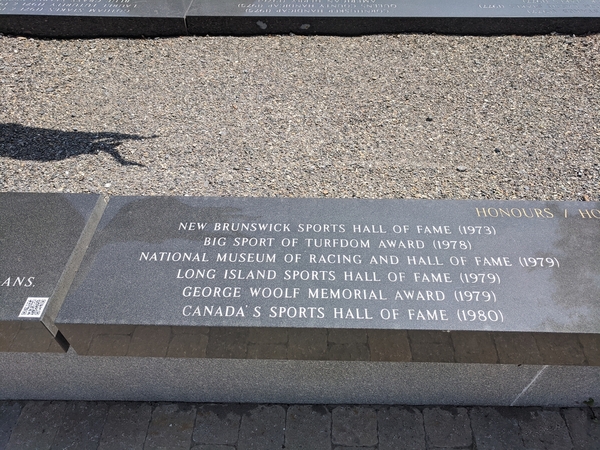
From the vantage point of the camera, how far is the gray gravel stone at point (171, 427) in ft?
9.57

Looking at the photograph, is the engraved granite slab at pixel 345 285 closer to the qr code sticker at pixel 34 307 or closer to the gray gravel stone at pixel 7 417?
the qr code sticker at pixel 34 307

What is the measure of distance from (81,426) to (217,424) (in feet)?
2.87

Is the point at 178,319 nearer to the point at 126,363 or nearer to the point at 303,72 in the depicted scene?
the point at 126,363

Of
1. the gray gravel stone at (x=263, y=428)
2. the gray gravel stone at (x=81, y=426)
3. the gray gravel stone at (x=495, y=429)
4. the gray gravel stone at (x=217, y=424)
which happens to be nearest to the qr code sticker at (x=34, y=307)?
the gray gravel stone at (x=81, y=426)

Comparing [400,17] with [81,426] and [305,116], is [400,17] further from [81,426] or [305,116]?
[81,426]

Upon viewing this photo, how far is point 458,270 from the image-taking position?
2.71 metres

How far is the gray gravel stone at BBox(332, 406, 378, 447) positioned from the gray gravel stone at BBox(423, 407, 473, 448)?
35cm

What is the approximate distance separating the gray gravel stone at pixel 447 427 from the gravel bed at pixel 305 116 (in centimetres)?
180

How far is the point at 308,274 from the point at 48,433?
1.96m

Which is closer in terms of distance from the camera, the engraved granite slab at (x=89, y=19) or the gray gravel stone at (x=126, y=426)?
the gray gravel stone at (x=126, y=426)

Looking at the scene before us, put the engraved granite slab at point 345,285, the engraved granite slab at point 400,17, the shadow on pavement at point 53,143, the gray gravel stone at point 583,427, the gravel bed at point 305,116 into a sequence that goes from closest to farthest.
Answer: the engraved granite slab at point 345,285, the gray gravel stone at point 583,427, the gravel bed at point 305,116, the shadow on pavement at point 53,143, the engraved granite slab at point 400,17

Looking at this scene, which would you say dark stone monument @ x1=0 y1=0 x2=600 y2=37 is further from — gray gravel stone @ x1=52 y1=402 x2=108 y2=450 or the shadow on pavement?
gray gravel stone @ x1=52 y1=402 x2=108 y2=450

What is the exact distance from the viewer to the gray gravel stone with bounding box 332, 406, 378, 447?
9.61 feet

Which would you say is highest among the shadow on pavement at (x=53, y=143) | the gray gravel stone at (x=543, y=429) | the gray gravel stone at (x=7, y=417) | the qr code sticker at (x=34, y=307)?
the qr code sticker at (x=34, y=307)
